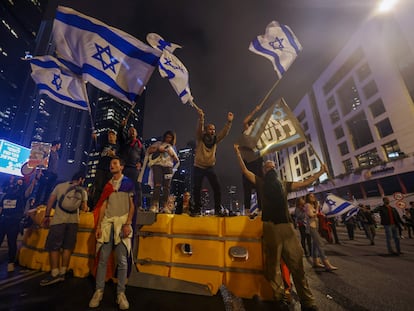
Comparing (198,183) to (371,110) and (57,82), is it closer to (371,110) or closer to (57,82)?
(57,82)

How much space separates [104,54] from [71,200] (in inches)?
158

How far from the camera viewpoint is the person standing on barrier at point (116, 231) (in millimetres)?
2963

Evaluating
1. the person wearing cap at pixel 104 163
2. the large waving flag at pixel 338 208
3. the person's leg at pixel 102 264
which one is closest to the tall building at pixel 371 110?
the large waving flag at pixel 338 208

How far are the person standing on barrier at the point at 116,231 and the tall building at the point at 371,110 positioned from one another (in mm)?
33604

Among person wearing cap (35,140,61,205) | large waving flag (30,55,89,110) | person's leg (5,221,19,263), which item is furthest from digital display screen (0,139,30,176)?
person's leg (5,221,19,263)

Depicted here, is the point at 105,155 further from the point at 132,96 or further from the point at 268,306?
the point at 268,306

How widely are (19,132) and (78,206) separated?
103459 mm

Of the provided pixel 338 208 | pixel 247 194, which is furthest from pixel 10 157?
pixel 338 208

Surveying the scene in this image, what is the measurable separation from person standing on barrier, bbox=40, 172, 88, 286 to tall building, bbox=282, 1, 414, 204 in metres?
34.3

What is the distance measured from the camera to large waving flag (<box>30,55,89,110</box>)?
636cm

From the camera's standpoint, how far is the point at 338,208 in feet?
36.2

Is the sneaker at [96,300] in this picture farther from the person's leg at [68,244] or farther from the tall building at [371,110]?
the tall building at [371,110]

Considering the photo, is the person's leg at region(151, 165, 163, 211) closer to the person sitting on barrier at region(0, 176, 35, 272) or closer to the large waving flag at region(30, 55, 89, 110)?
the large waving flag at region(30, 55, 89, 110)

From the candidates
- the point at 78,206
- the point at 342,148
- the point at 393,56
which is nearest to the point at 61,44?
the point at 78,206
